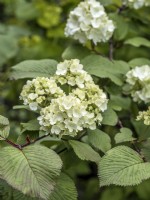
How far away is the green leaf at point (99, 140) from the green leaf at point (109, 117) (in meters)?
0.05

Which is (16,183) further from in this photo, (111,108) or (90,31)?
(90,31)

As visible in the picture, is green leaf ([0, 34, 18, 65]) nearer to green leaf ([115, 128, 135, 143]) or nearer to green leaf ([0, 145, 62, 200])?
green leaf ([115, 128, 135, 143])

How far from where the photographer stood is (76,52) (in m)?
2.14

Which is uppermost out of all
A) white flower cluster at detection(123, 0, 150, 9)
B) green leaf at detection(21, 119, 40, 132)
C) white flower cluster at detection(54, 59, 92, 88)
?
white flower cluster at detection(54, 59, 92, 88)

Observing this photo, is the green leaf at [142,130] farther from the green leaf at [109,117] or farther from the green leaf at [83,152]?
the green leaf at [83,152]

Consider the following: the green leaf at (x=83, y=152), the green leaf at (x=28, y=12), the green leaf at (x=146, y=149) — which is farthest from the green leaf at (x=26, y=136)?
the green leaf at (x=28, y=12)

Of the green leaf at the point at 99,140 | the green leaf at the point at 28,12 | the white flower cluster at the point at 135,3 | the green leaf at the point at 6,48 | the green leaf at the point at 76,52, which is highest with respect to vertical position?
the white flower cluster at the point at 135,3

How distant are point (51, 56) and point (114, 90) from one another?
1347mm

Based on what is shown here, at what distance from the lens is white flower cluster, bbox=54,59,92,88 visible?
1657 millimetres

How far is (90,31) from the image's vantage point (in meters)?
2.01

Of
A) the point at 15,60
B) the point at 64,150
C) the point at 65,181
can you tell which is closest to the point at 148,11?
the point at 15,60

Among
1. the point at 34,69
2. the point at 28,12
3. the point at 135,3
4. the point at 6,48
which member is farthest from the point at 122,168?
the point at 28,12

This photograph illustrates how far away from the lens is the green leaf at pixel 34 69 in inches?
73.0

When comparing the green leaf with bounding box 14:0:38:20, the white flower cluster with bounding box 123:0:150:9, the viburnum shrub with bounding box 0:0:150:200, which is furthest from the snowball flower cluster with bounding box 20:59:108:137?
the green leaf with bounding box 14:0:38:20
